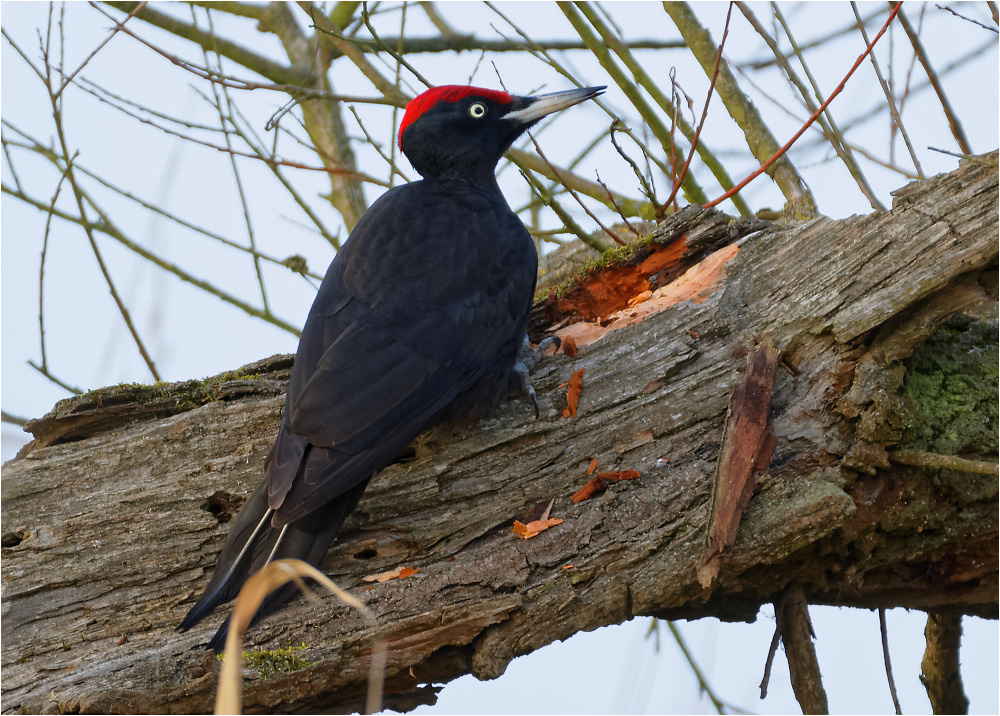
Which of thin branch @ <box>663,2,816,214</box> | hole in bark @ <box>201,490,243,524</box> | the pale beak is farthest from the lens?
thin branch @ <box>663,2,816,214</box>

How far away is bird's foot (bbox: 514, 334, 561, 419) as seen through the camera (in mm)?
2857

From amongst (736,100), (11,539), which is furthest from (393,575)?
(736,100)

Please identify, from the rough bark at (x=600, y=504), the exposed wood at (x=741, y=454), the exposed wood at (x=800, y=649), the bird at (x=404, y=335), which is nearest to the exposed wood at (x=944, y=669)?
the rough bark at (x=600, y=504)

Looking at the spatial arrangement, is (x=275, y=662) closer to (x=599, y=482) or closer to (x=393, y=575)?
(x=393, y=575)

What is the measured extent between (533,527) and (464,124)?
5.81ft

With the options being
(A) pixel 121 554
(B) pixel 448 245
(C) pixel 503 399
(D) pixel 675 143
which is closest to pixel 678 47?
(D) pixel 675 143

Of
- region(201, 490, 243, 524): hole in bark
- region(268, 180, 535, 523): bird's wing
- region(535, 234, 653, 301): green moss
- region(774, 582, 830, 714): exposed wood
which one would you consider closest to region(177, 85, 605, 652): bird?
region(268, 180, 535, 523): bird's wing

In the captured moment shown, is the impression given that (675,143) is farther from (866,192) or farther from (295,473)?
(295,473)

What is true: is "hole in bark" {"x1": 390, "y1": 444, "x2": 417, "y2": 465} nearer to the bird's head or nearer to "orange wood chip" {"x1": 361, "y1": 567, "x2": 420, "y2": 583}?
"orange wood chip" {"x1": 361, "y1": 567, "x2": 420, "y2": 583}

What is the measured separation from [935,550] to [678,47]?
2.73 metres

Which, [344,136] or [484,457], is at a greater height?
[344,136]

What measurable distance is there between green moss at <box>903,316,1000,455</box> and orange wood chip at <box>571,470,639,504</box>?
80cm

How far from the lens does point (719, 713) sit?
3.61m

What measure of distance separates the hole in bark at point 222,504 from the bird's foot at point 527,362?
1.00m
